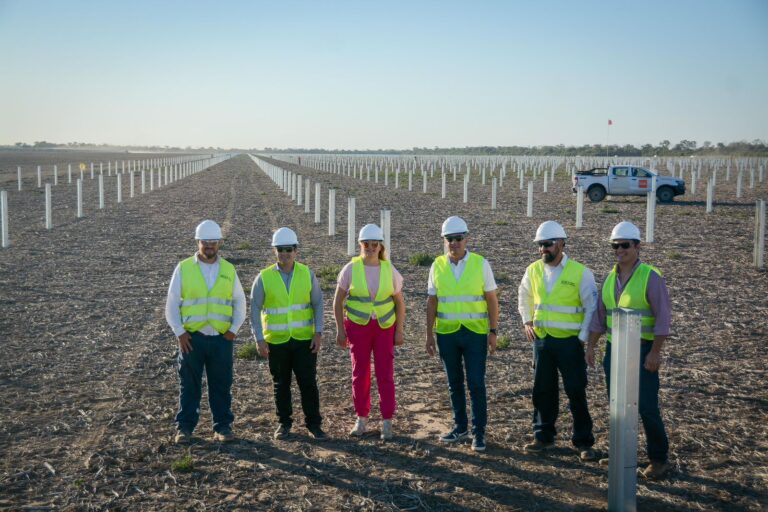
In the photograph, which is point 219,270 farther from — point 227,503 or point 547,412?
point 547,412

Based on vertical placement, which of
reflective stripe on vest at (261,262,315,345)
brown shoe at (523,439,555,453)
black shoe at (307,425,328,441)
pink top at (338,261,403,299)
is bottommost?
black shoe at (307,425,328,441)

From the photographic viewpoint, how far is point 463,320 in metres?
6.20

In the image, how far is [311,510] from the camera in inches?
201

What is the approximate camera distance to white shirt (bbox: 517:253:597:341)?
5.92 metres

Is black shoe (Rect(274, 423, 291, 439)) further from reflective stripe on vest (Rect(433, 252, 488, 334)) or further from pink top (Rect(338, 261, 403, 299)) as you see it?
reflective stripe on vest (Rect(433, 252, 488, 334))

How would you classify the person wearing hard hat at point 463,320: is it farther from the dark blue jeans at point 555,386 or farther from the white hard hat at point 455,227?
the dark blue jeans at point 555,386

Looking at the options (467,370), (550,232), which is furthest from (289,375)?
(550,232)

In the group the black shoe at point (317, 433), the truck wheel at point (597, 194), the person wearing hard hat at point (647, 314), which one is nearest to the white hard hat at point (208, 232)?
the black shoe at point (317, 433)

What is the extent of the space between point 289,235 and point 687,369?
436 cm

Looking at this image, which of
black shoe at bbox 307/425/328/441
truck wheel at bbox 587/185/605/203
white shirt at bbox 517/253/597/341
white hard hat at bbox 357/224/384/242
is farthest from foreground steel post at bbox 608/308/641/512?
truck wheel at bbox 587/185/605/203

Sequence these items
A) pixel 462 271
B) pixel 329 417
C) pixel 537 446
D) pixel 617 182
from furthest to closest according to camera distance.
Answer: pixel 617 182
pixel 329 417
pixel 462 271
pixel 537 446

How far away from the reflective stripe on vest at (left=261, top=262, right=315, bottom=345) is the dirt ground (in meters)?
0.83

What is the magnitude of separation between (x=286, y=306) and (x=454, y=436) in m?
1.64

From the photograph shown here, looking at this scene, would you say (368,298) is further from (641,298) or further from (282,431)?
(641,298)
